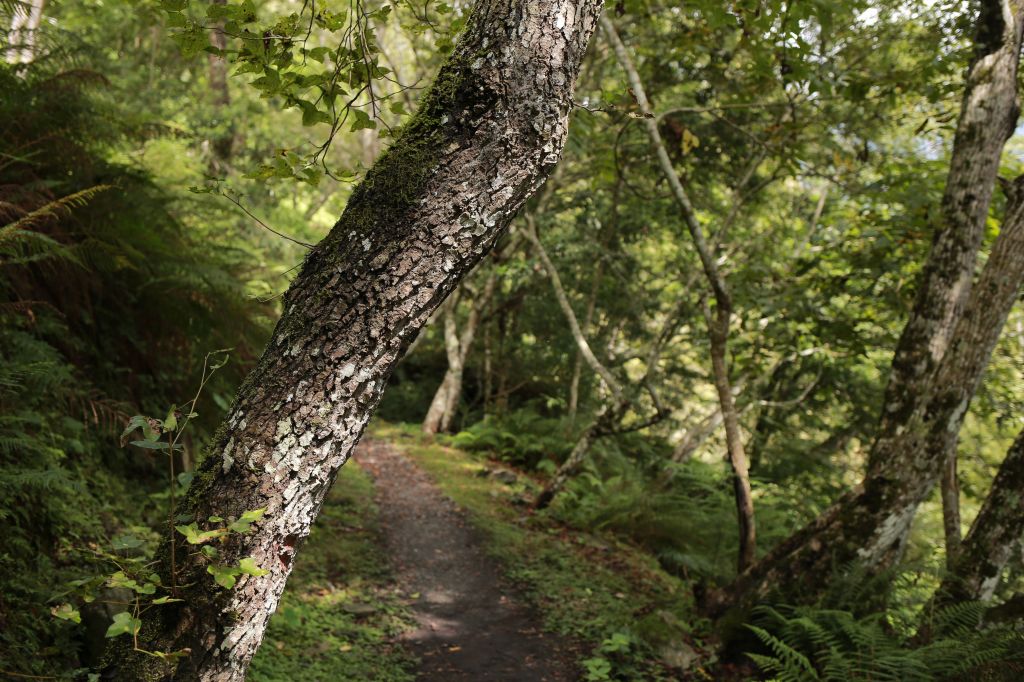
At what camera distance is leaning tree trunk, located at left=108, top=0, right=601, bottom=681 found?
2.04 meters

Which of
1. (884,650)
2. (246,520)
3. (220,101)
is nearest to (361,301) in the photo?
(246,520)

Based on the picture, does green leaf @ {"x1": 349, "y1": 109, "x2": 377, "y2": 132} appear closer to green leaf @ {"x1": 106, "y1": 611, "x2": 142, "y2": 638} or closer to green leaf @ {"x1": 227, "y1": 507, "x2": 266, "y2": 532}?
green leaf @ {"x1": 227, "y1": 507, "x2": 266, "y2": 532}

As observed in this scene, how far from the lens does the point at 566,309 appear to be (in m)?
8.78

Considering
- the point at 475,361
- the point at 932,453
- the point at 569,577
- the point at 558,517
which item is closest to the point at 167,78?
the point at 475,361

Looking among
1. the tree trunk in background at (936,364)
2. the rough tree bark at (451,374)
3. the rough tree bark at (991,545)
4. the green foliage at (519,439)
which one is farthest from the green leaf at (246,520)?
the rough tree bark at (451,374)

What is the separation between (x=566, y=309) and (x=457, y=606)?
4.33 metres

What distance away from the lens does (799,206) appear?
12.3m

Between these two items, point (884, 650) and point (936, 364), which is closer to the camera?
point (884, 650)

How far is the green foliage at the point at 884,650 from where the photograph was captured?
359 centimetres

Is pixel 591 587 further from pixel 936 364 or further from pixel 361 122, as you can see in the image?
pixel 361 122

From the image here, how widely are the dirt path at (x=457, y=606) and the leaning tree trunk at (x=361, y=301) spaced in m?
2.70

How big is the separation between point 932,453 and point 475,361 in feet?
38.0

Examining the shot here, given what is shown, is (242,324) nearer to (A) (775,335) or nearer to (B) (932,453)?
(B) (932,453)

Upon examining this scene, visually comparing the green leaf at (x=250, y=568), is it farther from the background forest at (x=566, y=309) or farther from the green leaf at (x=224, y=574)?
the background forest at (x=566, y=309)
